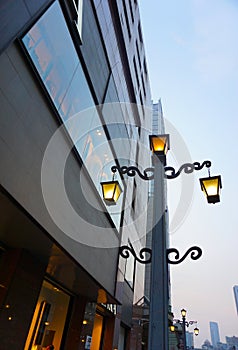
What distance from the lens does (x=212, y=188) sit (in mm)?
4215

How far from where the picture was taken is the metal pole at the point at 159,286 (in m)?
2.99

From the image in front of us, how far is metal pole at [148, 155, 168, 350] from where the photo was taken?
2992 mm

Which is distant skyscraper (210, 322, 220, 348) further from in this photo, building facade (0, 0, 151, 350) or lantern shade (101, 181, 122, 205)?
lantern shade (101, 181, 122, 205)

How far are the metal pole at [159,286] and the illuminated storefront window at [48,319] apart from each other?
5.83m

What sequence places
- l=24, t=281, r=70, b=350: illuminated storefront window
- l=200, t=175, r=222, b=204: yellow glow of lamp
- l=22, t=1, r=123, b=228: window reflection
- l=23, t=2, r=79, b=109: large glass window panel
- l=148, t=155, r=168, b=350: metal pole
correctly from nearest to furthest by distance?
l=148, t=155, r=168, b=350: metal pole
l=200, t=175, r=222, b=204: yellow glow of lamp
l=23, t=2, r=79, b=109: large glass window panel
l=22, t=1, r=123, b=228: window reflection
l=24, t=281, r=70, b=350: illuminated storefront window

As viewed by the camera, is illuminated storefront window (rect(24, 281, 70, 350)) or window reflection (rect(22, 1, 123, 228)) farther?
illuminated storefront window (rect(24, 281, 70, 350))

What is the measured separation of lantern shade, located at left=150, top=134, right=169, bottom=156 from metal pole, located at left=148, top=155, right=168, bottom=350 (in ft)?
2.90

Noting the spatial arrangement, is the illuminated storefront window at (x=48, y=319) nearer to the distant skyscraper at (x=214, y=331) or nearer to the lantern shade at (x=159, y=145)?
the lantern shade at (x=159, y=145)

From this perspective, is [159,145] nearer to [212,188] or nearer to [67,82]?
[212,188]

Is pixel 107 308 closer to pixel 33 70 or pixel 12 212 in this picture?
pixel 12 212

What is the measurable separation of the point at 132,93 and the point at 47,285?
14156 mm

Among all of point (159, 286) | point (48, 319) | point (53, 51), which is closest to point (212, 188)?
point (159, 286)

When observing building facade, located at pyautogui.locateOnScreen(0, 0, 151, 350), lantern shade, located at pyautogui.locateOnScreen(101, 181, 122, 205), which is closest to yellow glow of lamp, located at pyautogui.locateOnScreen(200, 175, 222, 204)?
lantern shade, located at pyautogui.locateOnScreen(101, 181, 122, 205)

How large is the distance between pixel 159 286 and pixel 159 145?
238 cm
